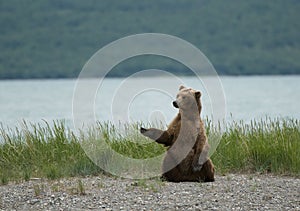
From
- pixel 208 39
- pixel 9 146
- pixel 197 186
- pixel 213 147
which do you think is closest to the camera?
pixel 197 186

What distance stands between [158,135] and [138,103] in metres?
26.8

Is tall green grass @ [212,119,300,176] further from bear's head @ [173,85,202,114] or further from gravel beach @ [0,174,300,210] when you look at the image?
bear's head @ [173,85,202,114]

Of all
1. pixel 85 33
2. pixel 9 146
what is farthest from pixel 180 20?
pixel 9 146

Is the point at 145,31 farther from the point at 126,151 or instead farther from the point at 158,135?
the point at 158,135

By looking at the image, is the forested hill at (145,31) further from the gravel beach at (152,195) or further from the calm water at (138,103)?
the gravel beach at (152,195)

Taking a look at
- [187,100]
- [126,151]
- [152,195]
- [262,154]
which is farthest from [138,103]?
[152,195]

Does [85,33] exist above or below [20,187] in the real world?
above

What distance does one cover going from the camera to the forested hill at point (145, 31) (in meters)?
66.9

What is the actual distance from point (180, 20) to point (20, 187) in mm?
67823

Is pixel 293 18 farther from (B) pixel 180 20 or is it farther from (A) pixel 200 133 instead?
(A) pixel 200 133

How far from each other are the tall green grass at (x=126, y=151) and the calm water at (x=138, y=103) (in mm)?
760

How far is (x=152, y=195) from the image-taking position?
29.2 ft

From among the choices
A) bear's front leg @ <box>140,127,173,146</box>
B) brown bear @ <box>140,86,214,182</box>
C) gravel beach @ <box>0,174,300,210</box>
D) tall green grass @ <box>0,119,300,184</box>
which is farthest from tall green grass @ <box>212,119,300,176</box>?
bear's front leg @ <box>140,127,173,146</box>

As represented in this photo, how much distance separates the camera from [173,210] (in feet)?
27.1
